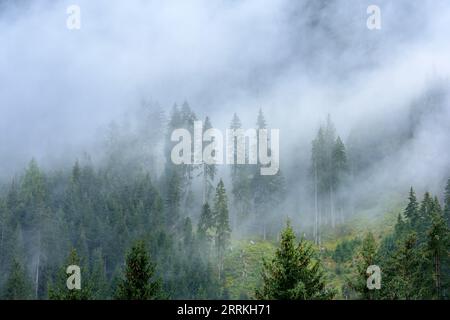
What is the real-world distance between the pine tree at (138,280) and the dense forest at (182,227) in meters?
Result: 15.5

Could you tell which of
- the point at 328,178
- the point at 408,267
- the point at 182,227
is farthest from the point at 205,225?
the point at 408,267

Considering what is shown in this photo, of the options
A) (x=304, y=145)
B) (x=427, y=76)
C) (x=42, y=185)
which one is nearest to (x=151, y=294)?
(x=42, y=185)

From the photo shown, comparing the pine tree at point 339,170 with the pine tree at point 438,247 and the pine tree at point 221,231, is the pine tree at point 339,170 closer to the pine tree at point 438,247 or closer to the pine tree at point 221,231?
the pine tree at point 221,231

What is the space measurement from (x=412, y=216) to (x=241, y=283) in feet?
83.3

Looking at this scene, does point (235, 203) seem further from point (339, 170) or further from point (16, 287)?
point (16, 287)

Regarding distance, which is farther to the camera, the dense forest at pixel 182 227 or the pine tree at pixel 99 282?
the dense forest at pixel 182 227

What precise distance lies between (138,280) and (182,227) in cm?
5926

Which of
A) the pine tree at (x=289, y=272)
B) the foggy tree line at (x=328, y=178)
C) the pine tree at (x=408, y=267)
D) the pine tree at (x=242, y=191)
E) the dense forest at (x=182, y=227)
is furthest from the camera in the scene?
the pine tree at (x=242, y=191)

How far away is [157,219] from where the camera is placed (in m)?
85.9

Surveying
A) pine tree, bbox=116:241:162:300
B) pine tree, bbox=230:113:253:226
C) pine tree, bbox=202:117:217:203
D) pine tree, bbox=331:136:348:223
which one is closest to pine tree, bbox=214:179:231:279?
pine tree, bbox=202:117:217:203

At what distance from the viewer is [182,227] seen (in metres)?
90.3

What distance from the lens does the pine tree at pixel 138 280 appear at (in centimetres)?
3080

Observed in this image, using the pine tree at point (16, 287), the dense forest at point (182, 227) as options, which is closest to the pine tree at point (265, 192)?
the dense forest at point (182, 227)

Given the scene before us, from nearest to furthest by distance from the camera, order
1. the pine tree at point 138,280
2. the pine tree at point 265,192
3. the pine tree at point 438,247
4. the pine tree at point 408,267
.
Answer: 1. the pine tree at point 138,280
2. the pine tree at point 408,267
3. the pine tree at point 438,247
4. the pine tree at point 265,192
